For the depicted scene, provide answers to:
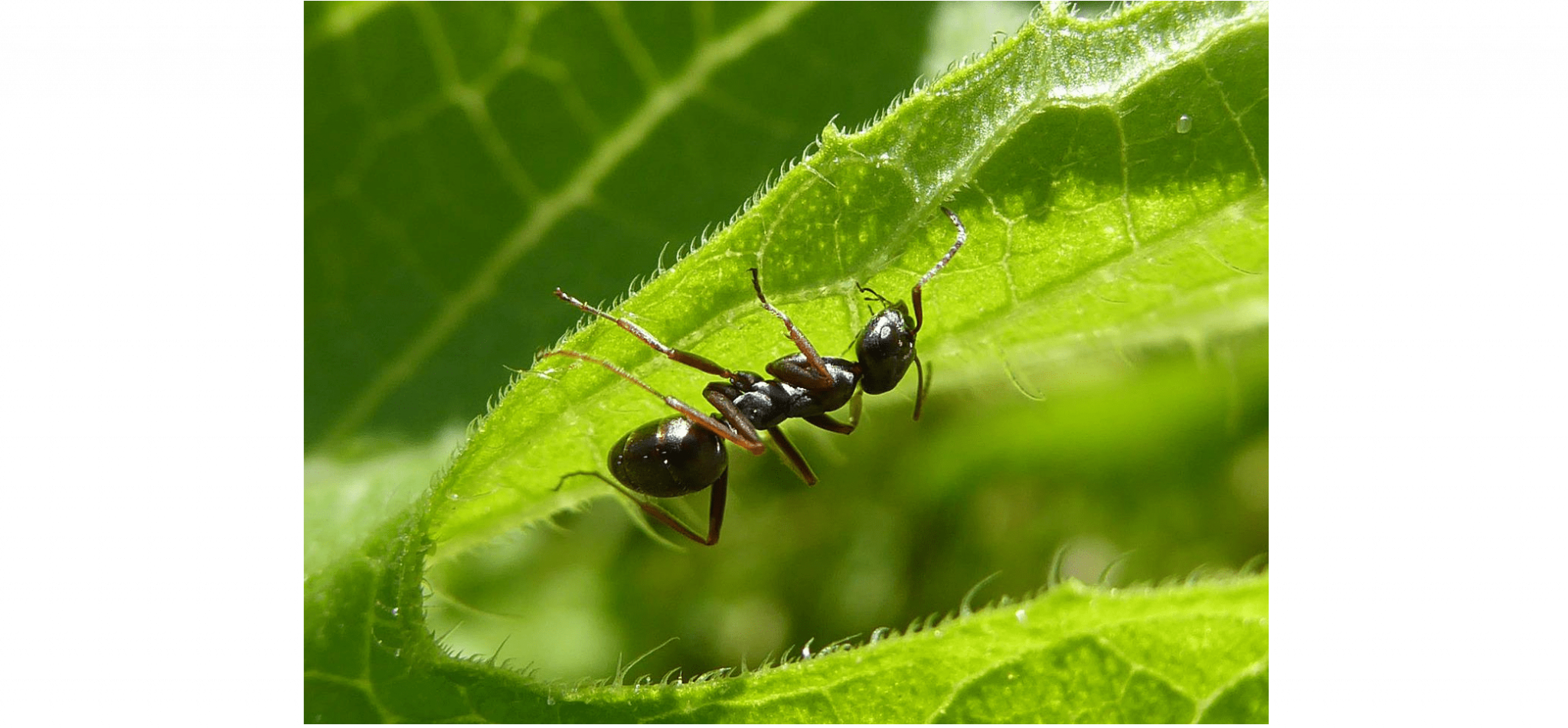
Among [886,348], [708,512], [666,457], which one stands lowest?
[666,457]

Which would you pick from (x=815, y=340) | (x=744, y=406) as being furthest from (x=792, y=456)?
(x=815, y=340)

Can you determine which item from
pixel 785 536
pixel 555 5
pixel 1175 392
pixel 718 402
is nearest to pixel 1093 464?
pixel 1175 392

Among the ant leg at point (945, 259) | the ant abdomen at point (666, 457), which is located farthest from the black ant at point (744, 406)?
the ant leg at point (945, 259)

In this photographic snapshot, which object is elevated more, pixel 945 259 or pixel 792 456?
pixel 792 456

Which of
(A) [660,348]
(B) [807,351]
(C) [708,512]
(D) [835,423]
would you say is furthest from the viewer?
(C) [708,512]

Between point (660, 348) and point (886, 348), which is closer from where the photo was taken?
point (660, 348)

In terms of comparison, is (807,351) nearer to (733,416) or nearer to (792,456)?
(733,416)

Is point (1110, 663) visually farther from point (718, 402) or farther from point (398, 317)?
point (398, 317)
